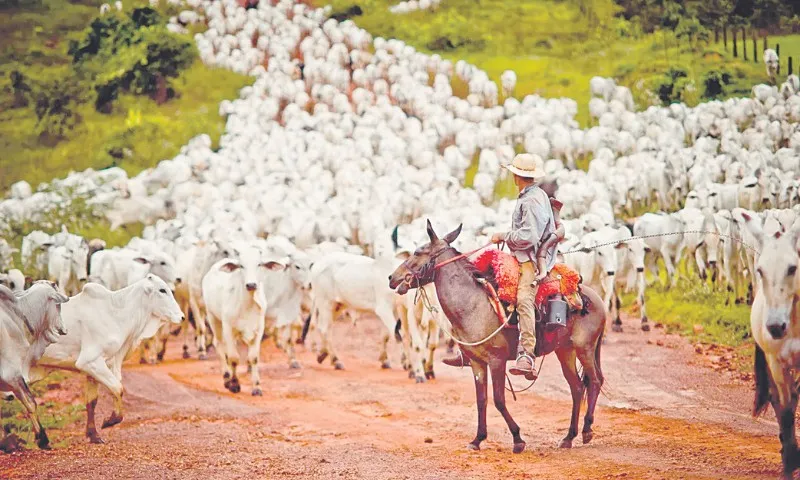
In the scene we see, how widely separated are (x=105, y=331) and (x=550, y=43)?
103ft

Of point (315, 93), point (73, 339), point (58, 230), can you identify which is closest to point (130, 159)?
point (315, 93)

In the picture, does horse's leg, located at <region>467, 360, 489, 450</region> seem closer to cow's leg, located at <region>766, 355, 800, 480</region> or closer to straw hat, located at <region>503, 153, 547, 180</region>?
straw hat, located at <region>503, 153, 547, 180</region>

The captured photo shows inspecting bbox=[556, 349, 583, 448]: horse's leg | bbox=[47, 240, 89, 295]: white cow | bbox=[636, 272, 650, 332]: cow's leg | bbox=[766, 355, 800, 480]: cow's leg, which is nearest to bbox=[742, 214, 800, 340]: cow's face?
bbox=[766, 355, 800, 480]: cow's leg

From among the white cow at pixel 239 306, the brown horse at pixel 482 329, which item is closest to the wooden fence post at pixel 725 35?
the white cow at pixel 239 306

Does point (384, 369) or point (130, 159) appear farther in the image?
point (130, 159)

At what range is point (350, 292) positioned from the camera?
1656 centimetres

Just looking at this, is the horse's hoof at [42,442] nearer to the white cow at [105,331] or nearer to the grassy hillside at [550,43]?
the white cow at [105,331]

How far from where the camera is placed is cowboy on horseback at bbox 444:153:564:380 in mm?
9047

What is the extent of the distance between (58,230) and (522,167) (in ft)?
66.6

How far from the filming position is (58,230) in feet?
89.5

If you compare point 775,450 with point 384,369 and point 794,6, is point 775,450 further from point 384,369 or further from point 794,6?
point 794,6

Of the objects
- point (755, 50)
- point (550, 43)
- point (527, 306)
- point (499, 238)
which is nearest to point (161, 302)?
point (499, 238)

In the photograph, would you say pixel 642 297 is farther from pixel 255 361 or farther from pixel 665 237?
pixel 255 361

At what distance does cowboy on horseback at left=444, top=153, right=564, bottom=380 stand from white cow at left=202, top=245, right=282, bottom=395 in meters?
5.72
